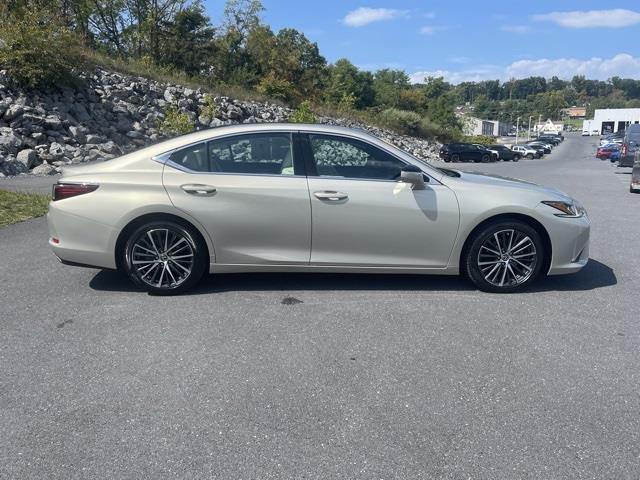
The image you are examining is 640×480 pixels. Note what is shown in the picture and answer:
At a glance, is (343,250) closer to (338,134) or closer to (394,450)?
(338,134)

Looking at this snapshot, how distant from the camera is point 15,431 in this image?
2973mm

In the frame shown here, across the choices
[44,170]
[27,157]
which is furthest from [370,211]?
[27,157]

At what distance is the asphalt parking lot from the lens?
9.07 ft

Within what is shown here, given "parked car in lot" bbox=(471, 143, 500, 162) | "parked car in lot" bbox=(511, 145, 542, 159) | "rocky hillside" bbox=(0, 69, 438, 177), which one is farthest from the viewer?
"parked car in lot" bbox=(511, 145, 542, 159)

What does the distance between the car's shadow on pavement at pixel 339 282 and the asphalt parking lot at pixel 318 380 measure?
0.04 meters

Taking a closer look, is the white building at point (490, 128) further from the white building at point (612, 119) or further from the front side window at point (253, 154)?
the front side window at point (253, 154)

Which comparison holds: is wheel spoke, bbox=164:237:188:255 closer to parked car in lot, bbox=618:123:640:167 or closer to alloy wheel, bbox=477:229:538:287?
alloy wheel, bbox=477:229:538:287

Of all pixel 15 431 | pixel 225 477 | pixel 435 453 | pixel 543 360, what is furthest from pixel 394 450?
pixel 15 431

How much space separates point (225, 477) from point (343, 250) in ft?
9.11

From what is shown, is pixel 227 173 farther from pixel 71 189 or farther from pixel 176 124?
pixel 176 124

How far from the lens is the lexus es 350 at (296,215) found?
16.5ft

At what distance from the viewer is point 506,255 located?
5199 millimetres

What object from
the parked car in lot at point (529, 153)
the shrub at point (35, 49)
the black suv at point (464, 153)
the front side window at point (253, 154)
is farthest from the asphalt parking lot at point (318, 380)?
the parked car in lot at point (529, 153)

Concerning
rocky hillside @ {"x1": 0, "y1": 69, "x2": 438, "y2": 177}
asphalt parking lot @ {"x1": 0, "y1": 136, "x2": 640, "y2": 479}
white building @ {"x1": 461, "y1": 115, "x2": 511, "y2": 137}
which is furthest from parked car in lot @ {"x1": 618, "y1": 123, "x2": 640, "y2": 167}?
white building @ {"x1": 461, "y1": 115, "x2": 511, "y2": 137}
